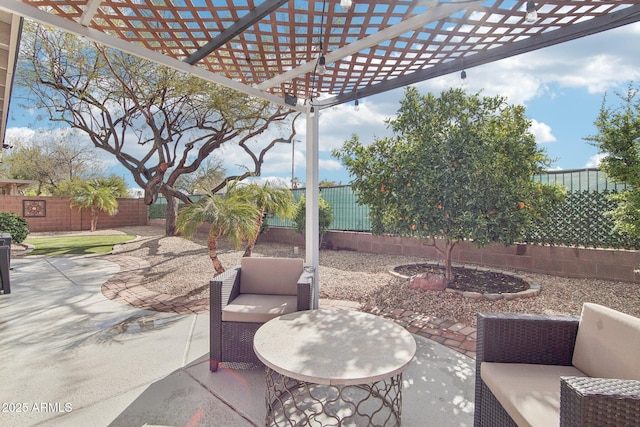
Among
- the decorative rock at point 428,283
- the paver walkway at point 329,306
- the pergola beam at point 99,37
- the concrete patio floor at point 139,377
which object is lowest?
the concrete patio floor at point 139,377

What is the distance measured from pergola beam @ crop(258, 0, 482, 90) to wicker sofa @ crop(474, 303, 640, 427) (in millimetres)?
2149

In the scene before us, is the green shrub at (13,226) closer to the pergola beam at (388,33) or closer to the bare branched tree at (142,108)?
the bare branched tree at (142,108)

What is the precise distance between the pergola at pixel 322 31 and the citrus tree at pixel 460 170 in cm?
112

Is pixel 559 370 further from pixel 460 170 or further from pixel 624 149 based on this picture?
pixel 624 149

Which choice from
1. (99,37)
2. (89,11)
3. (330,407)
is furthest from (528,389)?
(99,37)

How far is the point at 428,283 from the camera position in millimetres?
4496

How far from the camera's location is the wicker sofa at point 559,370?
0.99m

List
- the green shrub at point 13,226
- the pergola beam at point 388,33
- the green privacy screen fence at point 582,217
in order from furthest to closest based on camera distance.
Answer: the green shrub at point 13,226 < the green privacy screen fence at point 582,217 < the pergola beam at point 388,33

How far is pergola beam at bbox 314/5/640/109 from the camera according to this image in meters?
2.46

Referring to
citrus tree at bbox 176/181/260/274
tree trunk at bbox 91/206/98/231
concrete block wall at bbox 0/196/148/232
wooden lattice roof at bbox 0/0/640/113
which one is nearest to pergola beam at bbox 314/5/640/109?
wooden lattice roof at bbox 0/0/640/113

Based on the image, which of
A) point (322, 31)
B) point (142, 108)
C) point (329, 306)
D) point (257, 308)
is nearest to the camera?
point (257, 308)

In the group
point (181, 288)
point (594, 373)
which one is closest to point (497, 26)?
point (594, 373)

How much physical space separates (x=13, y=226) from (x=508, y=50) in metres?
10.6

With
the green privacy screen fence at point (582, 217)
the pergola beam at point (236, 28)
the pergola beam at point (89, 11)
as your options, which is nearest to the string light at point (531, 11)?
the pergola beam at point (236, 28)
